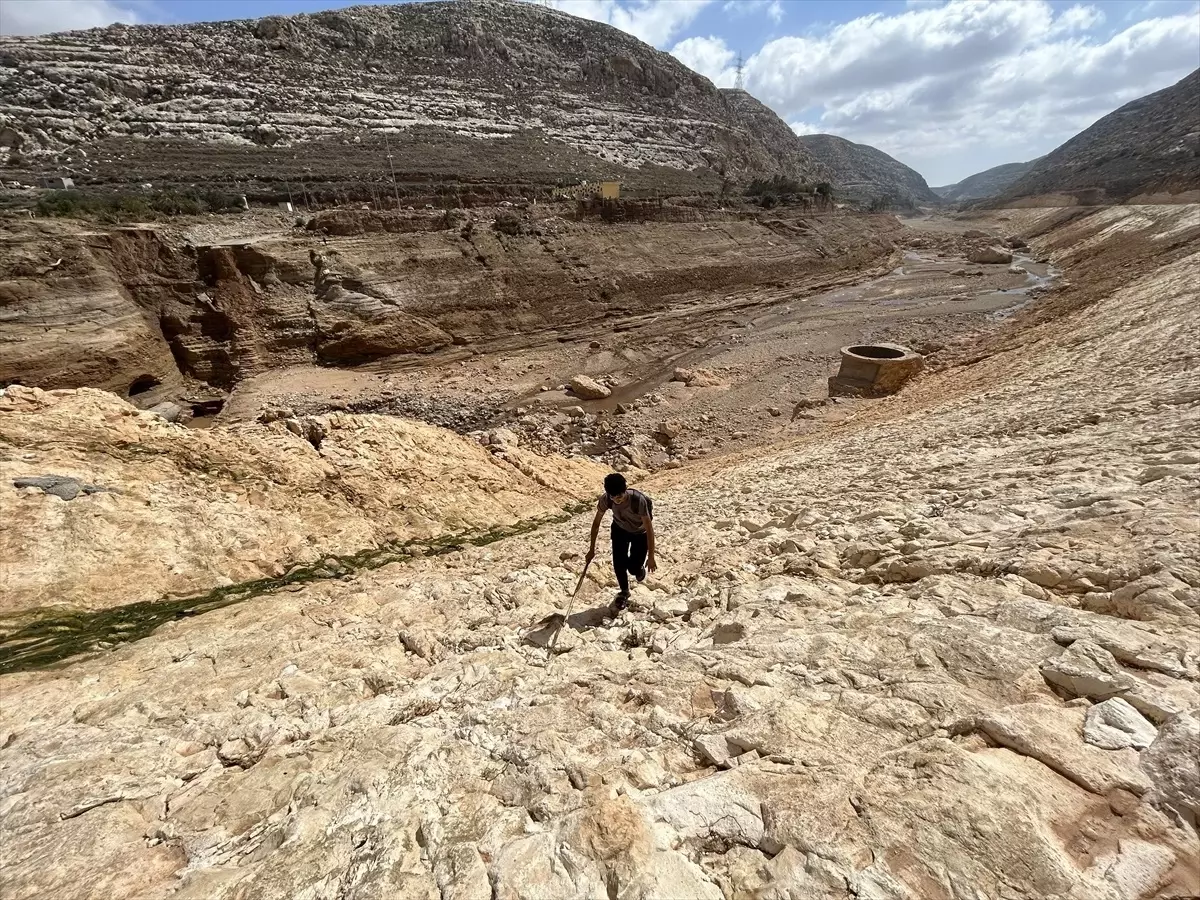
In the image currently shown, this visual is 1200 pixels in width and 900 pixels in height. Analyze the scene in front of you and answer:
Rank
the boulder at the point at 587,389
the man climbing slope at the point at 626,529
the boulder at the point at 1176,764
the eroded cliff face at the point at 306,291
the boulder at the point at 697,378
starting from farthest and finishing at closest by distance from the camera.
→ the boulder at the point at 697,378
the boulder at the point at 587,389
the eroded cliff face at the point at 306,291
the man climbing slope at the point at 626,529
the boulder at the point at 1176,764

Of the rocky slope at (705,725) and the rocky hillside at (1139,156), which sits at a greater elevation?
the rocky hillside at (1139,156)

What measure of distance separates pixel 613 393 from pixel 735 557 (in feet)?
43.6

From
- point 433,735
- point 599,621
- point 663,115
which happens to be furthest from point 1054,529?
point 663,115

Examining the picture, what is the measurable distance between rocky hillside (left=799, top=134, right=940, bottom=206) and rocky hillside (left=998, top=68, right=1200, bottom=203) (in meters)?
28.8

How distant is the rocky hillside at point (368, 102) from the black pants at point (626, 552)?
29264mm

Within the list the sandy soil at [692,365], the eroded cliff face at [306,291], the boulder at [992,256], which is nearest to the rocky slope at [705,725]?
the sandy soil at [692,365]

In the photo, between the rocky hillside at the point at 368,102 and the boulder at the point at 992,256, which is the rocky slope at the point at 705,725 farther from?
the boulder at the point at 992,256

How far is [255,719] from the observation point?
10.9 feet

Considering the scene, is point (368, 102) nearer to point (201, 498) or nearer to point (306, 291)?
point (306, 291)

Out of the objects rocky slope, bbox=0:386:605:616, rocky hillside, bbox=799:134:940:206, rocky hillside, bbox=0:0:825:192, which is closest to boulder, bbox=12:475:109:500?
rocky slope, bbox=0:386:605:616

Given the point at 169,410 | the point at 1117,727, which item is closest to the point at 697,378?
the point at 169,410

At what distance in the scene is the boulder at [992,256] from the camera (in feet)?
114

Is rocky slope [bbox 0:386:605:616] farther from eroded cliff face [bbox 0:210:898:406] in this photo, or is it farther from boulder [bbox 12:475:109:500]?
eroded cliff face [bbox 0:210:898:406]

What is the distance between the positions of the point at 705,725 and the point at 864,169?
15884cm
